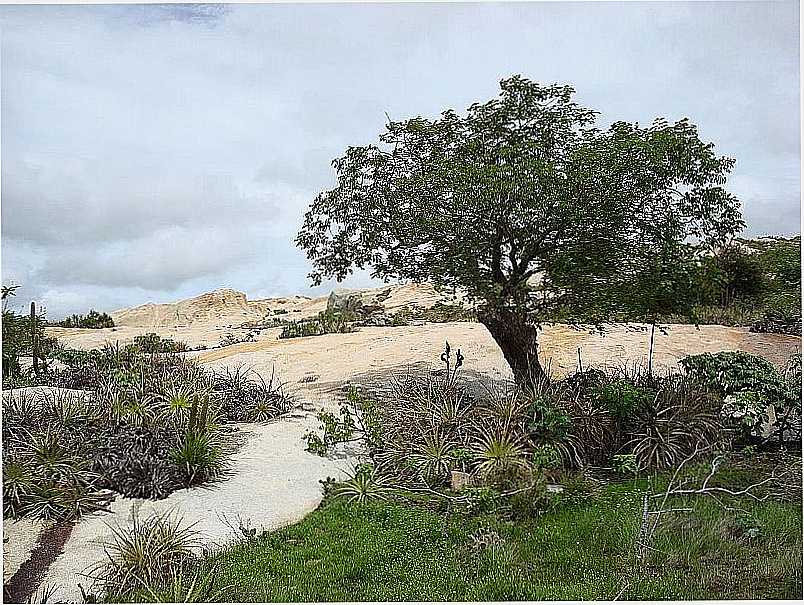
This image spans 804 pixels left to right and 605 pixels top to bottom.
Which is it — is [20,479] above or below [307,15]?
below

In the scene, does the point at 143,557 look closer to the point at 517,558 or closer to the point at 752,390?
the point at 517,558

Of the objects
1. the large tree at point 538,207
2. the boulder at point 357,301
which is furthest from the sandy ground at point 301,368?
the boulder at point 357,301

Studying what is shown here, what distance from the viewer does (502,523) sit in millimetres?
4578

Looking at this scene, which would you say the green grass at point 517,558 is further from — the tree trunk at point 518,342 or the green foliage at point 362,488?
the tree trunk at point 518,342

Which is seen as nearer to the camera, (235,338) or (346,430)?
(346,430)

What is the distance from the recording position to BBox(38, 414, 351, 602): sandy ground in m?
4.18

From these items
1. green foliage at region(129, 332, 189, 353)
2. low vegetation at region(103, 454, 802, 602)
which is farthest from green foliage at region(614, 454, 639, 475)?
green foliage at region(129, 332, 189, 353)

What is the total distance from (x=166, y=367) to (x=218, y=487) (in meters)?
4.70

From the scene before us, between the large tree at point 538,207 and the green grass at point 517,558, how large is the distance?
7.63 ft

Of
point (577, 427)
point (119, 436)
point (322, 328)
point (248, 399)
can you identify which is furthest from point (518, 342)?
point (322, 328)

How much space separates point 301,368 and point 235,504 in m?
5.37

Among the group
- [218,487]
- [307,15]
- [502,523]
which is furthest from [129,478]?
[307,15]

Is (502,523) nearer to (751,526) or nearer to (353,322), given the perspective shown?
(751,526)

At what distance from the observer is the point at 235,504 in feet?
16.7
